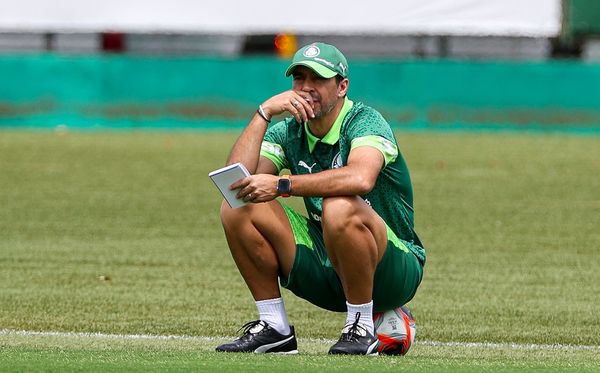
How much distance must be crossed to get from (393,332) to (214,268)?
3418mm

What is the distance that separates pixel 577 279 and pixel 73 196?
5930 mm

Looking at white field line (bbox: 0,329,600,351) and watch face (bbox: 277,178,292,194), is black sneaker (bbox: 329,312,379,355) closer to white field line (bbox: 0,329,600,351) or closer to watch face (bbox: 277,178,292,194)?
watch face (bbox: 277,178,292,194)

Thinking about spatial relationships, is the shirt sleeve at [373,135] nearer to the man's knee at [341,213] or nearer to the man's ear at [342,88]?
the man's ear at [342,88]

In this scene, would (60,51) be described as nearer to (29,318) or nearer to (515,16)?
(515,16)

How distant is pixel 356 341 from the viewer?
6.49 metres

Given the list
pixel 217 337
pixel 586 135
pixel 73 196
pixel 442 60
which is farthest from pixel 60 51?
pixel 217 337

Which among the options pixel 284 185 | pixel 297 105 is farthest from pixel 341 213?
pixel 297 105

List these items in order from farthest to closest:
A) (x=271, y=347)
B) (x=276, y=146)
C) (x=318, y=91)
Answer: (x=276, y=146), (x=271, y=347), (x=318, y=91)

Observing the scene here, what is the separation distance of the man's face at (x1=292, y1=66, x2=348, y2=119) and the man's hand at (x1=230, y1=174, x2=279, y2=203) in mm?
417

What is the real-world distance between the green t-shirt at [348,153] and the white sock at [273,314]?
1.43 ft

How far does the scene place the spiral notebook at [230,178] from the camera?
252 inches

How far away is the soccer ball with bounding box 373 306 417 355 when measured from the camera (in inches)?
264

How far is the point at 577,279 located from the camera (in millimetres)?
9508

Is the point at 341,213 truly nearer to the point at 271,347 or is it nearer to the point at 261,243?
the point at 261,243
